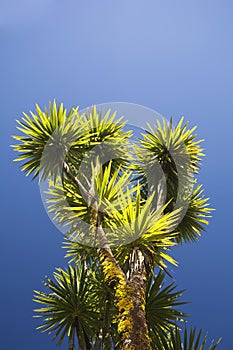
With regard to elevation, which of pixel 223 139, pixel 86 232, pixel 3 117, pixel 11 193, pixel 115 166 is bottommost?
pixel 86 232

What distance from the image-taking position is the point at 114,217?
4.05 meters

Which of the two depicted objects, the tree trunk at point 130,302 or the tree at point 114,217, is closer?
the tree trunk at point 130,302

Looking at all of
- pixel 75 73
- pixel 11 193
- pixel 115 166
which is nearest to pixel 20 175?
pixel 11 193

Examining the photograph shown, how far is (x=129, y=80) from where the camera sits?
15.9 metres

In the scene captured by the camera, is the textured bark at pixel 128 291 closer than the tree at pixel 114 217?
Yes

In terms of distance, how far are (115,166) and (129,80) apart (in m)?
10.5

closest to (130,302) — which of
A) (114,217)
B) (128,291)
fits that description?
(128,291)

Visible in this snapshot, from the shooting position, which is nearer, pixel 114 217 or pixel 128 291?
pixel 128 291

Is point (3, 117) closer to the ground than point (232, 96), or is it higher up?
closer to the ground

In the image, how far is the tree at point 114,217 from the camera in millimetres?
3943

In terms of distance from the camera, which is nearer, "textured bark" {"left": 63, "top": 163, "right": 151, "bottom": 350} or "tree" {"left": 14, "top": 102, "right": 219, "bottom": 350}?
"textured bark" {"left": 63, "top": 163, "right": 151, "bottom": 350}

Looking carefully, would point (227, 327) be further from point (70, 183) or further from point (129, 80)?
point (70, 183)

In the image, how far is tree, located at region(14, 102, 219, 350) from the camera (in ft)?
12.9

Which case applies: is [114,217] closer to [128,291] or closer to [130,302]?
[128,291]
